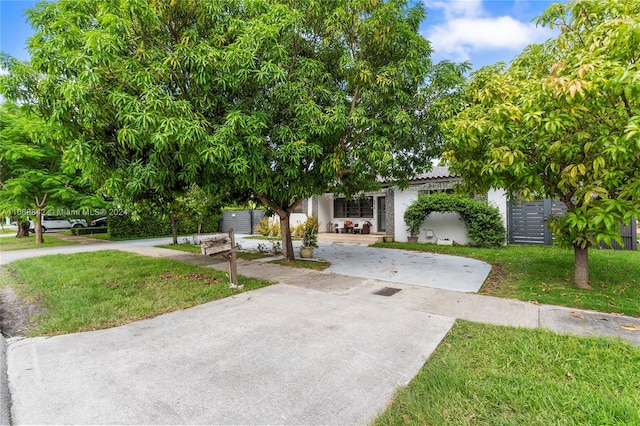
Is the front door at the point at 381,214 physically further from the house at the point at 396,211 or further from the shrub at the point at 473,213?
the shrub at the point at 473,213

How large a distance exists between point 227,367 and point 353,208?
14401 mm

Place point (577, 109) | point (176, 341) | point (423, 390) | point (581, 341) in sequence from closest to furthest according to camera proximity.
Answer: point (423, 390)
point (581, 341)
point (176, 341)
point (577, 109)

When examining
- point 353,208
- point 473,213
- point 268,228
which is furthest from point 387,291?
point 353,208

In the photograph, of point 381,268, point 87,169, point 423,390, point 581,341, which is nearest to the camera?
point 423,390

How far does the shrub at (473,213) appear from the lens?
11.2 meters

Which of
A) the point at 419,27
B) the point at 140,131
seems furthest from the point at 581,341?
the point at 419,27

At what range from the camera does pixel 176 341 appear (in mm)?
3666

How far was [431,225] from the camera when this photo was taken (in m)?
13.2

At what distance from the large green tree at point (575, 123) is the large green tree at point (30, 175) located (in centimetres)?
1377

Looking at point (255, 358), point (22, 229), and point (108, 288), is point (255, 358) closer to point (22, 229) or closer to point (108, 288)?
point (108, 288)

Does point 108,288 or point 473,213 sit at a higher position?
point 473,213

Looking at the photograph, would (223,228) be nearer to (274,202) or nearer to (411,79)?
(274,202)

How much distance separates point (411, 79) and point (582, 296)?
523 centimetres

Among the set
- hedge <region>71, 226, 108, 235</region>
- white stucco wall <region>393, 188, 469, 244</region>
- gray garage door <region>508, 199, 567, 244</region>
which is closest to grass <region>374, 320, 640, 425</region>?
gray garage door <region>508, 199, 567, 244</region>
